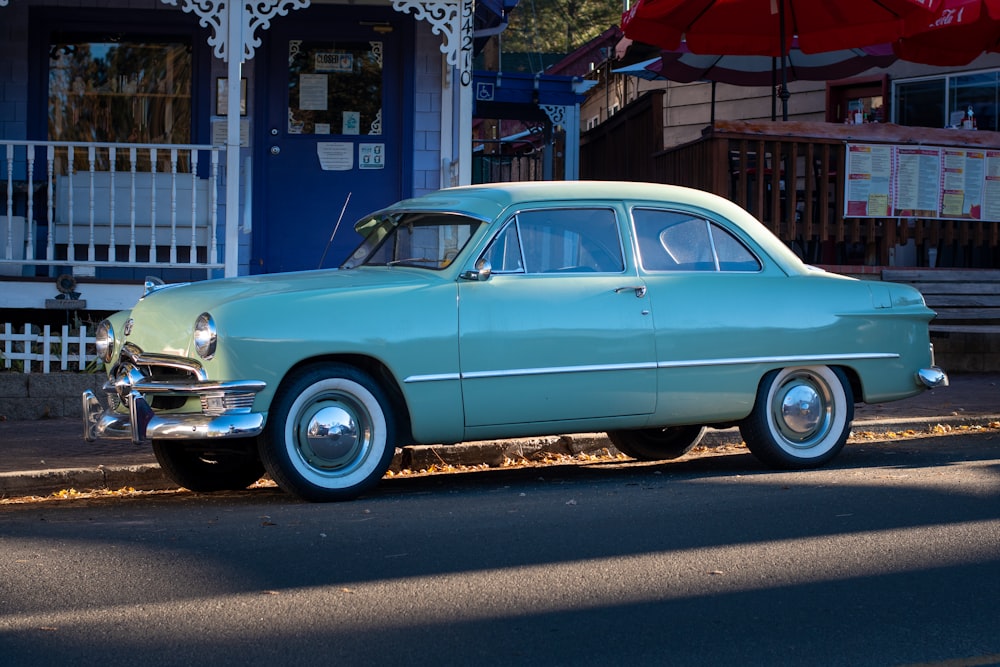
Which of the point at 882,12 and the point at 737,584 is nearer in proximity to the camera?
the point at 737,584

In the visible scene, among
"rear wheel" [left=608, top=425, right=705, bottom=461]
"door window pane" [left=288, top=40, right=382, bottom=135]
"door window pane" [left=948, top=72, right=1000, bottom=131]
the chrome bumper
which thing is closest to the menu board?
"door window pane" [left=948, top=72, right=1000, bottom=131]

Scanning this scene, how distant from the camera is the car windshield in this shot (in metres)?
7.14

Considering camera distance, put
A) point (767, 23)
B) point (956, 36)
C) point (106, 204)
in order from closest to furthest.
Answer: point (106, 204) < point (767, 23) < point (956, 36)

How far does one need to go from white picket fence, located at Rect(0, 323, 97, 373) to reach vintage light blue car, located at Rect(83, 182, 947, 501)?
3342mm

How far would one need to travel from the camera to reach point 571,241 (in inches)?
286

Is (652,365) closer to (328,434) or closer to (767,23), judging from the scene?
(328,434)

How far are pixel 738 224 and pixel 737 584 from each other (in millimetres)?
3233

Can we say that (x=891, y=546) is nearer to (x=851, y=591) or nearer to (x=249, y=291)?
(x=851, y=591)

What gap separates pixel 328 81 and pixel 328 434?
6960 mm

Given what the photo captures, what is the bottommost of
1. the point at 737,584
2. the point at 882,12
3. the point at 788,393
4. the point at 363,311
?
the point at 737,584

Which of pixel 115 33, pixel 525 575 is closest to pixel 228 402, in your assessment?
pixel 525 575

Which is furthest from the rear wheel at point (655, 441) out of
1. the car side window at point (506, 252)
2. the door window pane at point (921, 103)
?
the door window pane at point (921, 103)

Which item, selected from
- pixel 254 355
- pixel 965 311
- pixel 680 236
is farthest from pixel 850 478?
pixel 965 311

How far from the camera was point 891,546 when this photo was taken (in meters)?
5.56
